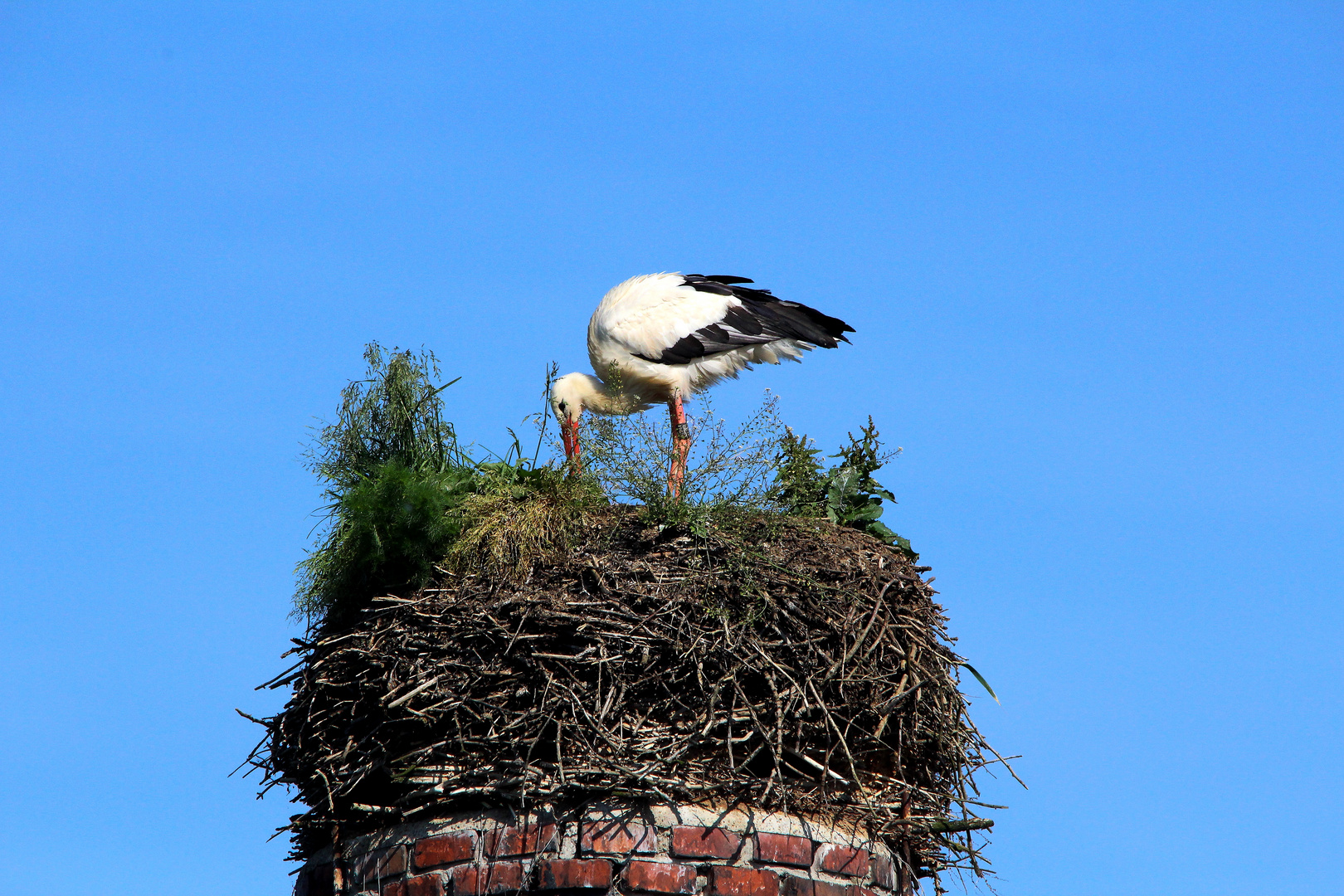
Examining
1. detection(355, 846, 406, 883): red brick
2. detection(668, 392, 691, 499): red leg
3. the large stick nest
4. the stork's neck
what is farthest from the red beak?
detection(355, 846, 406, 883): red brick

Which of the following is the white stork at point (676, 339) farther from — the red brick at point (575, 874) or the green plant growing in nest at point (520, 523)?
the red brick at point (575, 874)

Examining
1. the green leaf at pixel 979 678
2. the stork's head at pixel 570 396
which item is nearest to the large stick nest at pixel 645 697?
the green leaf at pixel 979 678

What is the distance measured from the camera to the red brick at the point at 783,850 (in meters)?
5.15

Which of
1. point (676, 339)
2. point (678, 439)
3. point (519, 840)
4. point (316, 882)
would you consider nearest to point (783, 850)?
point (519, 840)

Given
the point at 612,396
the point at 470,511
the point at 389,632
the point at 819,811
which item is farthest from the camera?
the point at 612,396

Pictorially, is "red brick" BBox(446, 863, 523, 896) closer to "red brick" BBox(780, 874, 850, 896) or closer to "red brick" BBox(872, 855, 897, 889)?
"red brick" BBox(780, 874, 850, 896)

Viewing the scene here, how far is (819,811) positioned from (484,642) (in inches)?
60.6

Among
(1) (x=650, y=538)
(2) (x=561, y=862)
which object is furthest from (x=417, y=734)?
(1) (x=650, y=538)

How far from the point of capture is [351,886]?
17.8ft

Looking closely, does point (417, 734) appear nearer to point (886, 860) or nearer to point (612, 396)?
point (886, 860)

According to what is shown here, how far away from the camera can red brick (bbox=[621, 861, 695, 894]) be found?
196 inches

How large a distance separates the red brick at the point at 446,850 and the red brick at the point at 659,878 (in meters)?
0.63

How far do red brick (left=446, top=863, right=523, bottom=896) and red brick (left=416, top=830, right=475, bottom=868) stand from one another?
0.16ft

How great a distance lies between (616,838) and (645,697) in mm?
606
